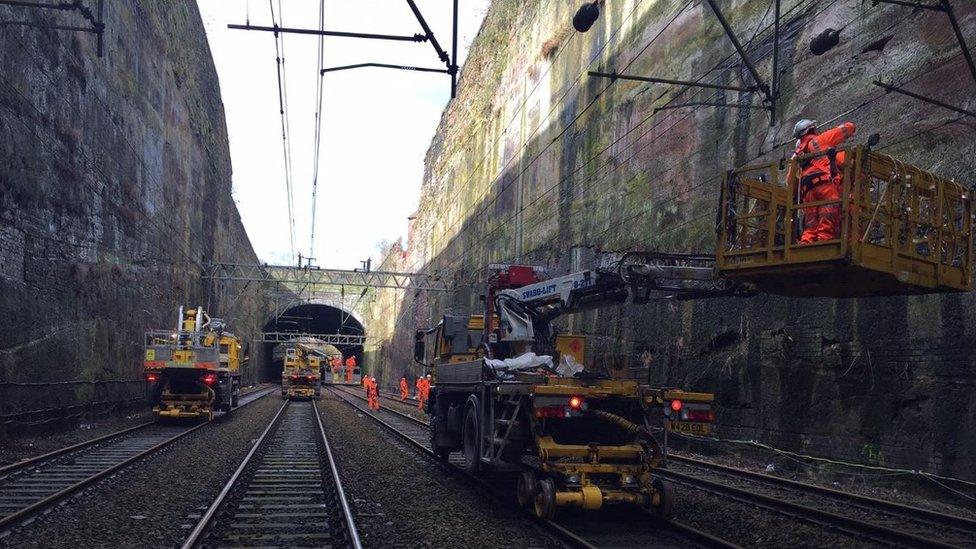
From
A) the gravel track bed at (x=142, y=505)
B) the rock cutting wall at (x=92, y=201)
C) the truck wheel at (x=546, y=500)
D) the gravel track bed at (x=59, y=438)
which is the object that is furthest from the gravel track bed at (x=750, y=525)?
the rock cutting wall at (x=92, y=201)

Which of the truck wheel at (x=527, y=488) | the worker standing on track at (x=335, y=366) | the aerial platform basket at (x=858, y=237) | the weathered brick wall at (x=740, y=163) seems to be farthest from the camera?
the worker standing on track at (x=335, y=366)

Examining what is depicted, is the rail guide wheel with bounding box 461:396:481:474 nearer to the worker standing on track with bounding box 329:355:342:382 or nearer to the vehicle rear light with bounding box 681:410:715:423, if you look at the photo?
the vehicle rear light with bounding box 681:410:715:423

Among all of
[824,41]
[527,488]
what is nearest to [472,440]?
[527,488]

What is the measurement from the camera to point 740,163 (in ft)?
48.9

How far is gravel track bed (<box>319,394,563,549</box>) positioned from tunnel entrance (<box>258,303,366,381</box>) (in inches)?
2242

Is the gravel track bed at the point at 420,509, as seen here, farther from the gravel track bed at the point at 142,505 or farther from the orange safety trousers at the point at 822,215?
the orange safety trousers at the point at 822,215

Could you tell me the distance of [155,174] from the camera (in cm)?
2769

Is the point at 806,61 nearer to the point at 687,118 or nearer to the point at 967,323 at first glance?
the point at 687,118

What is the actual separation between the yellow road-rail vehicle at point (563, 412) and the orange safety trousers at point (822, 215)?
1352 millimetres

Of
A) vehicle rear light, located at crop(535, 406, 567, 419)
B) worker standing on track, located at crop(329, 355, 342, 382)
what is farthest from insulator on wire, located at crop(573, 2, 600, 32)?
worker standing on track, located at crop(329, 355, 342, 382)

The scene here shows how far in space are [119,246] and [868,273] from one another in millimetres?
21222

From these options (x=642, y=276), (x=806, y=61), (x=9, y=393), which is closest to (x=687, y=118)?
(x=806, y=61)

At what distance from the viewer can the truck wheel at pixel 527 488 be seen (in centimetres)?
829

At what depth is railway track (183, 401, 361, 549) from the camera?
23.4 feet
